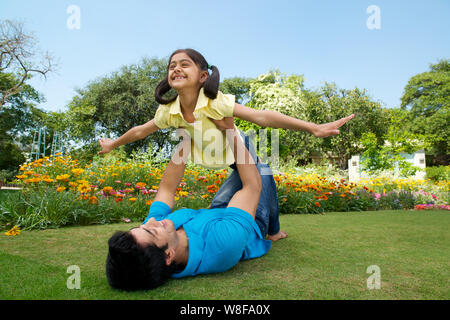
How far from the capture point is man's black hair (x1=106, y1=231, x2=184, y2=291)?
1508 millimetres

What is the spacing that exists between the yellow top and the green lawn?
90cm

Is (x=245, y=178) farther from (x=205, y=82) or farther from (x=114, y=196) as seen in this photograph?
(x=114, y=196)

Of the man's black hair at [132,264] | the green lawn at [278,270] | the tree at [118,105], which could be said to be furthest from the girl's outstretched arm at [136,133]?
the tree at [118,105]

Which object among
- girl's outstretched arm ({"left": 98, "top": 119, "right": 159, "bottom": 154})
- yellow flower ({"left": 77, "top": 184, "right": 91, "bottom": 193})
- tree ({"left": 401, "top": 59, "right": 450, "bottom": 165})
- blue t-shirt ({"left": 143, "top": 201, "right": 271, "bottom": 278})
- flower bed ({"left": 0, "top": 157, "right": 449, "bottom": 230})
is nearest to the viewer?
blue t-shirt ({"left": 143, "top": 201, "right": 271, "bottom": 278})

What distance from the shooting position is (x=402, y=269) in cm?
210

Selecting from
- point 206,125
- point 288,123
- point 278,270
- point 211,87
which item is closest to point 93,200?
point 206,125

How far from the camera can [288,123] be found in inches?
83.7

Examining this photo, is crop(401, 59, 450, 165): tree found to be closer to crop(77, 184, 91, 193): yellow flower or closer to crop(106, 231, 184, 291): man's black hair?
crop(77, 184, 91, 193): yellow flower

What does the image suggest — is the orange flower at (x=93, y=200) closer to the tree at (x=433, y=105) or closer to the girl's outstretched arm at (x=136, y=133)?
the girl's outstretched arm at (x=136, y=133)

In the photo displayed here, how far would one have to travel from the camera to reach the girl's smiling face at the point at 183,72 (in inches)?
92.0

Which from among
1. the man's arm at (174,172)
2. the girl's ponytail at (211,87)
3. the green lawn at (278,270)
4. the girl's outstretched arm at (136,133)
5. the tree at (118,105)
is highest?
the tree at (118,105)

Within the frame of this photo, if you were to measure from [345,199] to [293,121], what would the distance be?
16.6 feet

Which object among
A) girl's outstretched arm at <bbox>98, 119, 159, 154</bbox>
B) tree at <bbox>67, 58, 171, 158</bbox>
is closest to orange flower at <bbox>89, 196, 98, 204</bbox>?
girl's outstretched arm at <bbox>98, 119, 159, 154</bbox>

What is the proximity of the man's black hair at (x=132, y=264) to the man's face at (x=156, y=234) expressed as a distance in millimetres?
38
